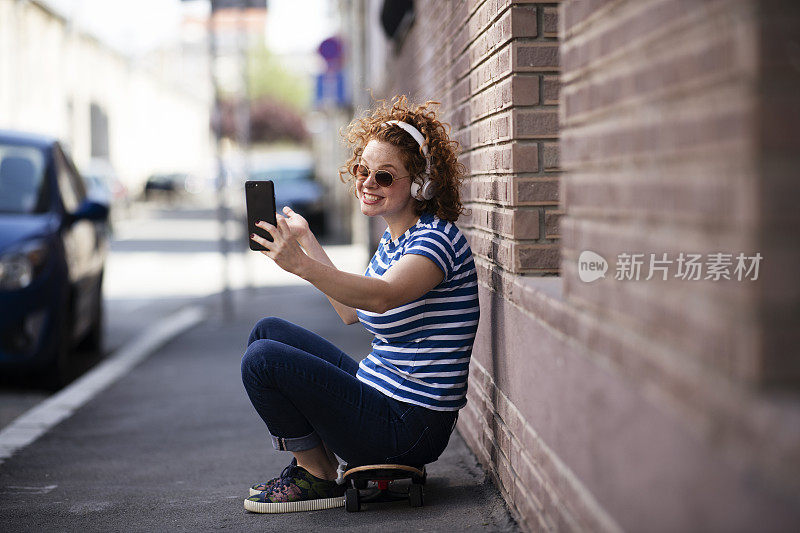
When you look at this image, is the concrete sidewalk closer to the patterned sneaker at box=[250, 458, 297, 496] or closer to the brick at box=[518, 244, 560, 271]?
the patterned sneaker at box=[250, 458, 297, 496]

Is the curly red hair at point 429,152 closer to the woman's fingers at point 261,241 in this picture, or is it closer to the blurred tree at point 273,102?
the woman's fingers at point 261,241

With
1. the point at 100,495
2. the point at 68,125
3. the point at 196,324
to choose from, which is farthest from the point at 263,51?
the point at 100,495

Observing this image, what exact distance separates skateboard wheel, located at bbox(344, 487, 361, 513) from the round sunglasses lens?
1.14 metres

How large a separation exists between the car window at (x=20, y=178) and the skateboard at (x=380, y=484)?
418cm

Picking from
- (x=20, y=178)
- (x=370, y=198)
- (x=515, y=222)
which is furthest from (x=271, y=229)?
(x=20, y=178)

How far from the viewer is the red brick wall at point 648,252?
1.63 meters

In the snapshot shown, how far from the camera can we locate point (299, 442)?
3.81 meters

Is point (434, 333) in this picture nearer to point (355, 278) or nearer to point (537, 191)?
point (355, 278)

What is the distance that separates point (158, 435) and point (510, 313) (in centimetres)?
262

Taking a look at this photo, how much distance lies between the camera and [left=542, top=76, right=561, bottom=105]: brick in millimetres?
3650

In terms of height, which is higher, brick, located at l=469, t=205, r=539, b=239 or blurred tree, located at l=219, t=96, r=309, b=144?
blurred tree, located at l=219, t=96, r=309, b=144

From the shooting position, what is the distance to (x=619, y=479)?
2281mm

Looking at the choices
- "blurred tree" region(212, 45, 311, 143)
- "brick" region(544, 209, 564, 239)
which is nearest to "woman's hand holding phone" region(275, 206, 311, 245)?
"brick" region(544, 209, 564, 239)

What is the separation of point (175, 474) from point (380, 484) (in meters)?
1.24
